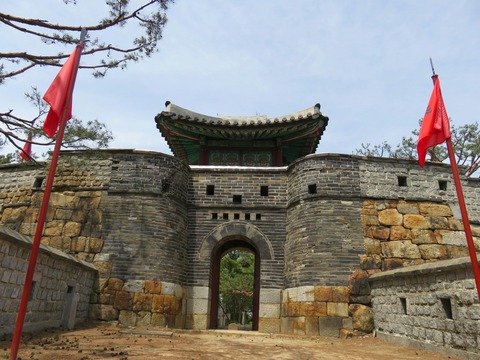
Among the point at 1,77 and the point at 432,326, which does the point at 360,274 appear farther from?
the point at 1,77

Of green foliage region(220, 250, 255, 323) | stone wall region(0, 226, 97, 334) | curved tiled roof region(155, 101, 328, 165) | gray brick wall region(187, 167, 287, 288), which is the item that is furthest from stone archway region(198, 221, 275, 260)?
green foliage region(220, 250, 255, 323)

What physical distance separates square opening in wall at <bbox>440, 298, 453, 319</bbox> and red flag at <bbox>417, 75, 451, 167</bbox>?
2687mm

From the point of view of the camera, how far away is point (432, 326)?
7.20 metres

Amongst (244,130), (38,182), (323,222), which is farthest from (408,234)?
(38,182)

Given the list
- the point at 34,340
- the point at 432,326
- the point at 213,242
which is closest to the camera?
the point at 34,340

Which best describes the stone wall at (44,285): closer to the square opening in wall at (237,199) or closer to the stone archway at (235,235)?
the stone archway at (235,235)

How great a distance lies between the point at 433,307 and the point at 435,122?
332cm

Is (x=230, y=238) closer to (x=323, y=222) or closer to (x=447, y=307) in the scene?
(x=323, y=222)

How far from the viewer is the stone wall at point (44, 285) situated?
6527 millimetres

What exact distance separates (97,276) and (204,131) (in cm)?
618

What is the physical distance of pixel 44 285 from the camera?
782 centimetres

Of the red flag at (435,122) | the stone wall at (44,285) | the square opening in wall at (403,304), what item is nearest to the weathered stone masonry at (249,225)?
the stone wall at (44,285)

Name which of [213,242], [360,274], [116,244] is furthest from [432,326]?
[116,244]

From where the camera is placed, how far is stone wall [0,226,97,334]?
6527 mm
